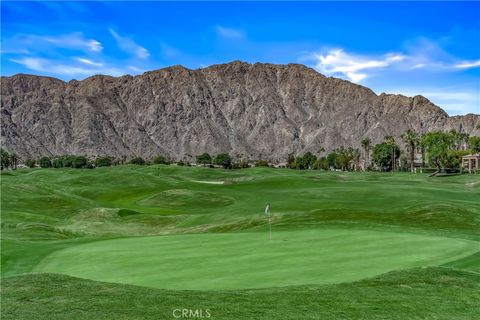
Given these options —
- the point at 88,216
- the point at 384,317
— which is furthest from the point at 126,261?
the point at 88,216

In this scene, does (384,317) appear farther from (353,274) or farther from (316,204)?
(316,204)

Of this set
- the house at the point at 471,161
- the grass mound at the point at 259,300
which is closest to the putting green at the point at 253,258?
the grass mound at the point at 259,300

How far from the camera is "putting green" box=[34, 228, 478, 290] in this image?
16.5 metres

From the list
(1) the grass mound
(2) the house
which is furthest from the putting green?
(2) the house

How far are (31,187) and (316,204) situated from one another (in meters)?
34.6

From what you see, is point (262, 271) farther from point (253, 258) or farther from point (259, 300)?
point (259, 300)

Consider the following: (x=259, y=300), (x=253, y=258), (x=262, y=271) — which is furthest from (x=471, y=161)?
(x=259, y=300)

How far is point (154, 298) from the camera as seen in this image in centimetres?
1350

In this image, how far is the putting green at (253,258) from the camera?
16.5m

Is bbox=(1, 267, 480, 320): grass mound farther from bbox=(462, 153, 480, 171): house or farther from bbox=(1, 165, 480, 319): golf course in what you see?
bbox=(462, 153, 480, 171): house

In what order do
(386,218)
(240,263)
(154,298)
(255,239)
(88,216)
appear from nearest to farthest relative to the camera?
(154,298) → (240,263) → (255,239) → (386,218) → (88,216)

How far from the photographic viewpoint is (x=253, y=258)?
19.5 m

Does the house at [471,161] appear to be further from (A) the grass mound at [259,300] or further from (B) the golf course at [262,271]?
(A) the grass mound at [259,300]

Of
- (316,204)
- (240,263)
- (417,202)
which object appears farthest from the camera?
(316,204)
